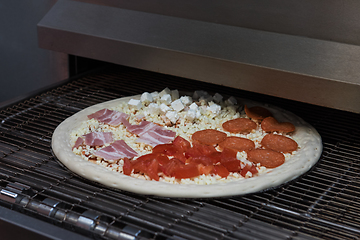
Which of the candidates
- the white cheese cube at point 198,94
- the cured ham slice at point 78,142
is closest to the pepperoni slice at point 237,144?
the white cheese cube at point 198,94

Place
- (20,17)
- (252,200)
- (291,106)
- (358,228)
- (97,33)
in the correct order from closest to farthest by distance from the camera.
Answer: (358,228) < (252,200) < (97,33) < (291,106) < (20,17)

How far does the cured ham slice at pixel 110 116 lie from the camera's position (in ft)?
5.89

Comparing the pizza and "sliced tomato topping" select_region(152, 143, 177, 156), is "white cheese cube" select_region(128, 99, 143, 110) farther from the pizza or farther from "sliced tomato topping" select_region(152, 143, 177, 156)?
"sliced tomato topping" select_region(152, 143, 177, 156)

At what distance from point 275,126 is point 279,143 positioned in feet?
0.50

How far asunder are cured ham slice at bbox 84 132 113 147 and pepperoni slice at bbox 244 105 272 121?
69cm

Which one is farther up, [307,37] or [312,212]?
[307,37]

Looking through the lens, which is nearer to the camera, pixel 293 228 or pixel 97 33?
pixel 293 228

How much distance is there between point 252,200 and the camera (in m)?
1.28

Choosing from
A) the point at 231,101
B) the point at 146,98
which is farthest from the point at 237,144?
the point at 146,98

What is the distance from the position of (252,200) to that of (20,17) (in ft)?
6.30

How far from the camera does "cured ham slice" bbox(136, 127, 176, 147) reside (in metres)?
1.61

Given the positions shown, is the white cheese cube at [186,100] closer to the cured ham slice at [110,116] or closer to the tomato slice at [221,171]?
the cured ham slice at [110,116]

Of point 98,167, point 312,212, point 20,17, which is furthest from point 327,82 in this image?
point 20,17

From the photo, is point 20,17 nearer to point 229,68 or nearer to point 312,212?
point 229,68
